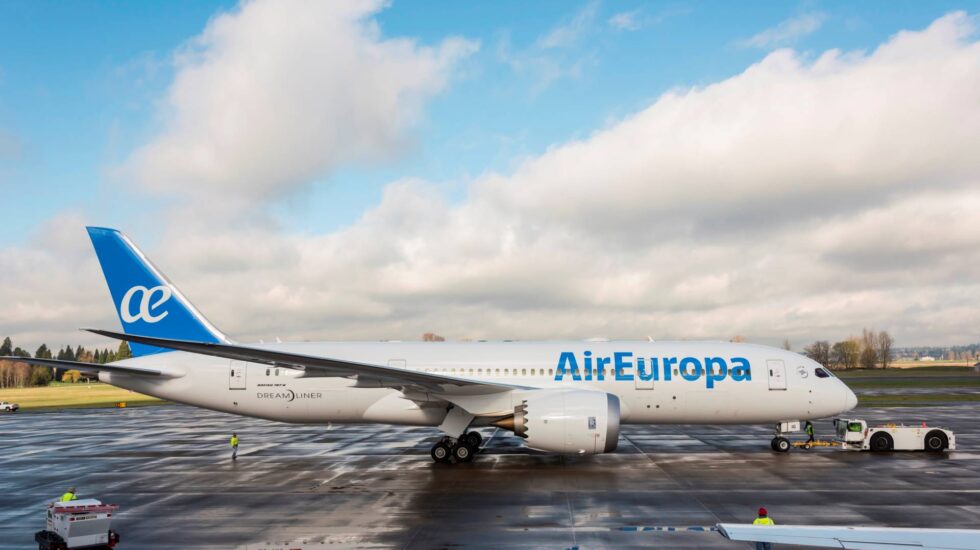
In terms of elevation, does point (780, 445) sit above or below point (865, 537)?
below

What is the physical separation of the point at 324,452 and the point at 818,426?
2420cm

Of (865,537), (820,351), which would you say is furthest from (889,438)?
(820,351)

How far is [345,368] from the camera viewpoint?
15.7 m

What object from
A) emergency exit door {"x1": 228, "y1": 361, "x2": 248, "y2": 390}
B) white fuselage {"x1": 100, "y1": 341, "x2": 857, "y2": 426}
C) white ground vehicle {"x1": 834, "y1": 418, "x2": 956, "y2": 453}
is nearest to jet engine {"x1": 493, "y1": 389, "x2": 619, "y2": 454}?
white fuselage {"x1": 100, "y1": 341, "x2": 857, "y2": 426}

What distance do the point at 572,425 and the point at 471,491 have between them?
11.0ft

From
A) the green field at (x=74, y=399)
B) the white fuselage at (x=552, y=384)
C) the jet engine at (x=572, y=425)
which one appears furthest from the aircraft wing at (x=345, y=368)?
the green field at (x=74, y=399)

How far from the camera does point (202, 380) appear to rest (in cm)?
1955

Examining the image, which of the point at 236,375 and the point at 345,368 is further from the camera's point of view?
the point at 236,375

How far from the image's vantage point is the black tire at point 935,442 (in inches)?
782

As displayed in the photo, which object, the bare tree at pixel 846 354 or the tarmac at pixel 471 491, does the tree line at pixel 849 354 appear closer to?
the bare tree at pixel 846 354

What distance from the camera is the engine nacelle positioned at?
15.7 m

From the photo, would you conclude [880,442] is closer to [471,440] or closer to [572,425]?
[572,425]

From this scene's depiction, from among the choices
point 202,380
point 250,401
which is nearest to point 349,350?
point 250,401

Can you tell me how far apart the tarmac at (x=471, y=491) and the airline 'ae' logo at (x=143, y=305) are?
16.1ft
